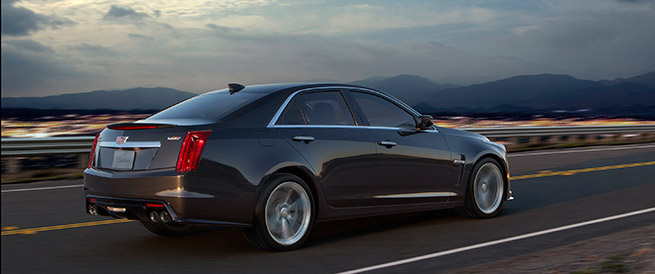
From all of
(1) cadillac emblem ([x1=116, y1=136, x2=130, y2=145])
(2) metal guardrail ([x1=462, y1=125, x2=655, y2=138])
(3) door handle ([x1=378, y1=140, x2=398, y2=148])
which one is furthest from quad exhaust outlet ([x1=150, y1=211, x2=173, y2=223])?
(2) metal guardrail ([x1=462, y1=125, x2=655, y2=138])

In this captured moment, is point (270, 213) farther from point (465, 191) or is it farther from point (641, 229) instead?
point (641, 229)

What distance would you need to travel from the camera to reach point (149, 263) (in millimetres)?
6414

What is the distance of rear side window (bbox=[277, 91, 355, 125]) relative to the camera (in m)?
7.01

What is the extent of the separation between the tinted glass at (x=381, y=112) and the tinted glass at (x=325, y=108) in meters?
0.24

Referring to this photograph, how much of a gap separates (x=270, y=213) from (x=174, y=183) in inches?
36.7

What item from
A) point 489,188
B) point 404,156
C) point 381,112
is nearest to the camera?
point 404,156

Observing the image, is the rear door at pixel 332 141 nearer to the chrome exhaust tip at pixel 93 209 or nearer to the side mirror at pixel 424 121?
the side mirror at pixel 424 121

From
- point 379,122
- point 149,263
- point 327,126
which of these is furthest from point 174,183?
point 379,122

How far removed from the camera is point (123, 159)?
6473mm

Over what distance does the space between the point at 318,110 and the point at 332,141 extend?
0.35 m

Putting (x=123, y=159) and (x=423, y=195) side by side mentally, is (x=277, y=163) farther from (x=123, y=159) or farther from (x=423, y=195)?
(x=423, y=195)

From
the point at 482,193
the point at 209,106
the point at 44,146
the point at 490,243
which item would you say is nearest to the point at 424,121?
the point at 482,193

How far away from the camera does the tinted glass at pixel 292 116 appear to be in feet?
22.6

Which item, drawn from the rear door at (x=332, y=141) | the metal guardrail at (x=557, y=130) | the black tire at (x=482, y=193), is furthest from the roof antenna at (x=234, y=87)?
the metal guardrail at (x=557, y=130)
